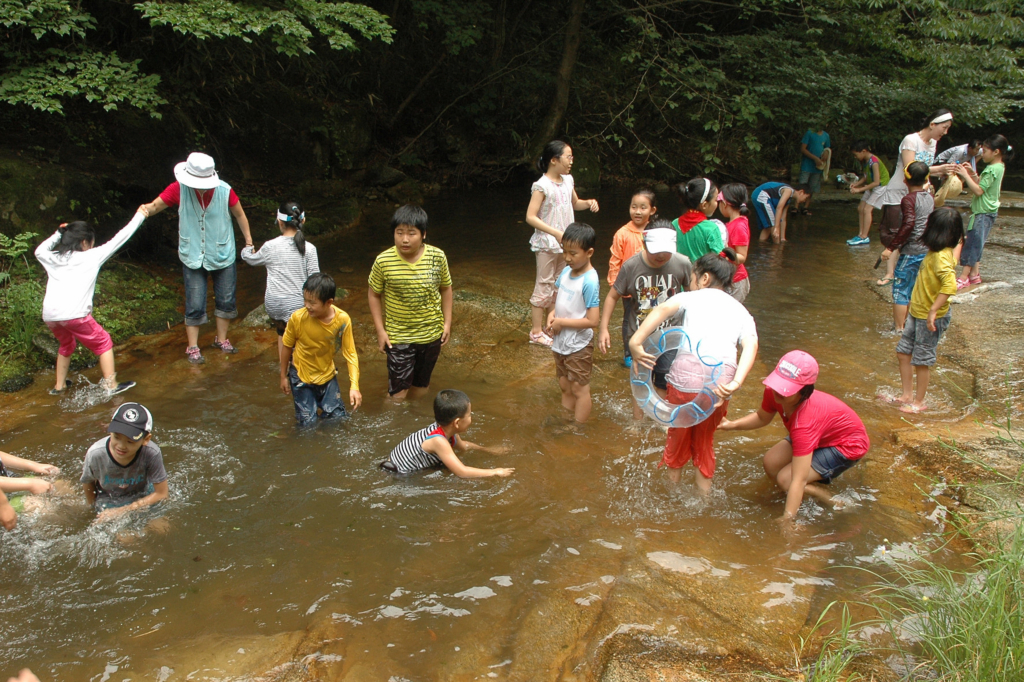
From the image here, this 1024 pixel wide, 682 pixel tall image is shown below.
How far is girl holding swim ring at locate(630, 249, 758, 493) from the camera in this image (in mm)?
3781

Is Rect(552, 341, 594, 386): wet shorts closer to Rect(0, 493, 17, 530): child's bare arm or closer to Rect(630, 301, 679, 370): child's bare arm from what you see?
Rect(630, 301, 679, 370): child's bare arm

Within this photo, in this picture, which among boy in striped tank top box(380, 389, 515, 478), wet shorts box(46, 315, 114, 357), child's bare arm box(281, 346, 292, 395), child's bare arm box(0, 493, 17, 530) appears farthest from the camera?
wet shorts box(46, 315, 114, 357)

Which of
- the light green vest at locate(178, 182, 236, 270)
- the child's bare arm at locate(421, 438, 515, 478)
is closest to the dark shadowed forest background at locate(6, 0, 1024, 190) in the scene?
the light green vest at locate(178, 182, 236, 270)

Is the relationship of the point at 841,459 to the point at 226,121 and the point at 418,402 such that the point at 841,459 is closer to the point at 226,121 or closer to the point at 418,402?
the point at 418,402

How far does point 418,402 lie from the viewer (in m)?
5.64

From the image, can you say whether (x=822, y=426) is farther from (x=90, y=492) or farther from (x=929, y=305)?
(x=90, y=492)

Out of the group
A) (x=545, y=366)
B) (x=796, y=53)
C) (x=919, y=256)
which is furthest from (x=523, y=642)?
(x=796, y=53)

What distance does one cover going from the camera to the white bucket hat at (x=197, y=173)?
593cm

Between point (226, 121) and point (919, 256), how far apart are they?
359 inches

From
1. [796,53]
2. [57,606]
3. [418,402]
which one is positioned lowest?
[57,606]

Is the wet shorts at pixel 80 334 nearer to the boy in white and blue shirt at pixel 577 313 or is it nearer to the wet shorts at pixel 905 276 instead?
the boy in white and blue shirt at pixel 577 313

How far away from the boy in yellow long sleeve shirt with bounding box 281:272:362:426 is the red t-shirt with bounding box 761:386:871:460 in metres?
2.78

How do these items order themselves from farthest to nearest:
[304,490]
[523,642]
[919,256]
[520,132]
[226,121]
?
1. [520,132]
2. [226,121]
3. [919,256]
4. [304,490]
5. [523,642]

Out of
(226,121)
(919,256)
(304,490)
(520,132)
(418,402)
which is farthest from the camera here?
(520,132)
